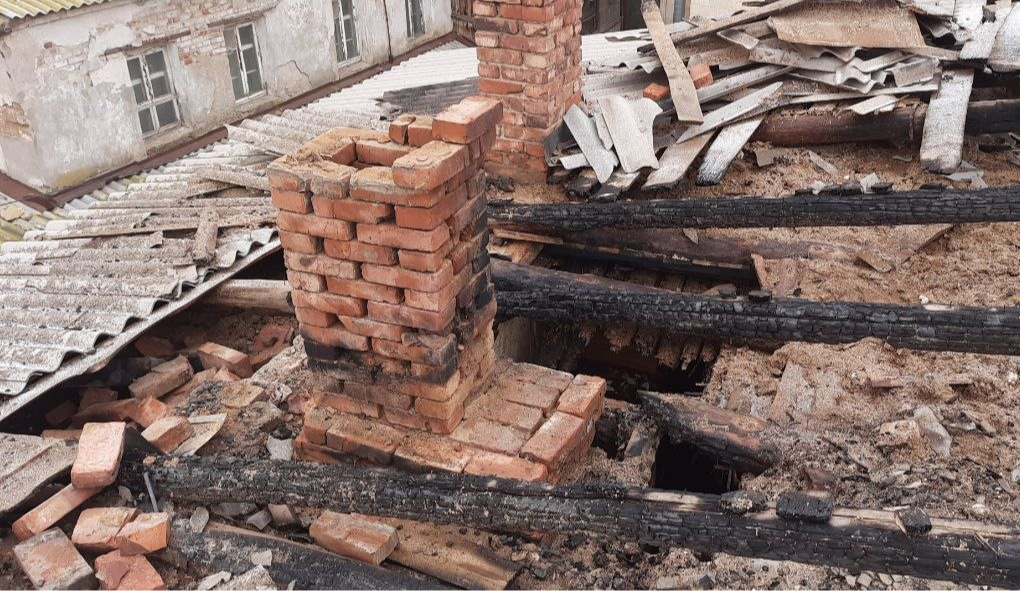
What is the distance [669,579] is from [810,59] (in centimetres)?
538

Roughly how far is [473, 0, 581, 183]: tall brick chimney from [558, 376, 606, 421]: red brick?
2975mm

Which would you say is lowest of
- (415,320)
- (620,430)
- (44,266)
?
(620,430)

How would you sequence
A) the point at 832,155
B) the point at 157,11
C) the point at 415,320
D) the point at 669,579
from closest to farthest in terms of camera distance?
the point at 669,579 < the point at 415,320 < the point at 832,155 < the point at 157,11

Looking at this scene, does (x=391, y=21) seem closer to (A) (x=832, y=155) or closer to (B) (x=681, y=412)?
(A) (x=832, y=155)

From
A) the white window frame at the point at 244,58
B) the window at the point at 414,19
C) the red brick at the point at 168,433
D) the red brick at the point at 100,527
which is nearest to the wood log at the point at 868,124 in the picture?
the red brick at the point at 168,433

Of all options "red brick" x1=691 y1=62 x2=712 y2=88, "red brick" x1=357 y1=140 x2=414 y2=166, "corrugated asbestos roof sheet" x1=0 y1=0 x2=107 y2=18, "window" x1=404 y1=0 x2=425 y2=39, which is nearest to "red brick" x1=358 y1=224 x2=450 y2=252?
"red brick" x1=357 y1=140 x2=414 y2=166

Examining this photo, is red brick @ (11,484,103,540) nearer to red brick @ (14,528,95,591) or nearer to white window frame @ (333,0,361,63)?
red brick @ (14,528,95,591)

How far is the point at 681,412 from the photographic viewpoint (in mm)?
4074

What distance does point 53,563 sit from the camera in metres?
3.15

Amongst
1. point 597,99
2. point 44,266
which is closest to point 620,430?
point 597,99

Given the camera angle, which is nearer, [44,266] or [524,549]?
[524,549]

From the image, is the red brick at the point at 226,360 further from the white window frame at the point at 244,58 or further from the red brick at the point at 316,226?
the white window frame at the point at 244,58

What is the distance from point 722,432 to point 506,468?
→ 116 cm

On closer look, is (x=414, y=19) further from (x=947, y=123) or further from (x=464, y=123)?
(x=464, y=123)
